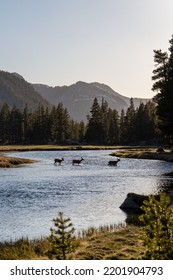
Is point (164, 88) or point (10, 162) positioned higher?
point (164, 88)

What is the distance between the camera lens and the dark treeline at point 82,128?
15250 centimetres

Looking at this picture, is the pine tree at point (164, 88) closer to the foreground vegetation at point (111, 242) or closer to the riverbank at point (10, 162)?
the riverbank at point (10, 162)

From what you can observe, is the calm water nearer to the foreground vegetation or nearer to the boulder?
the boulder

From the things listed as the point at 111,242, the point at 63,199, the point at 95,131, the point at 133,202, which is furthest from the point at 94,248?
the point at 95,131

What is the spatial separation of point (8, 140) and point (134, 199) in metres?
158

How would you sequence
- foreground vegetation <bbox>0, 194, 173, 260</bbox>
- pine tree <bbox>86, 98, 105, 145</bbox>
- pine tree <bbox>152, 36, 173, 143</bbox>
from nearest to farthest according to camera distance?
1. foreground vegetation <bbox>0, 194, 173, 260</bbox>
2. pine tree <bbox>152, 36, 173, 143</bbox>
3. pine tree <bbox>86, 98, 105, 145</bbox>

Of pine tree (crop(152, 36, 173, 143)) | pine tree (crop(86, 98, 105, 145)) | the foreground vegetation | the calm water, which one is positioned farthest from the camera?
pine tree (crop(86, 98, 105, 145))

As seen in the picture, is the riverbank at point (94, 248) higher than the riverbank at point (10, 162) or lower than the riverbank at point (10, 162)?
lower

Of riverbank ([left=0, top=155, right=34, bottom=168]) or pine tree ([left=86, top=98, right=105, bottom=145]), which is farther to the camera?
pine tree ([left=86, top=98, right=105, bottom=145])

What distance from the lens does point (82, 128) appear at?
170000 mm

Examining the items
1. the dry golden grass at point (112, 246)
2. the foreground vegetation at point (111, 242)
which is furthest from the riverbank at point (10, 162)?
the dry golden grass at point (112, 246)

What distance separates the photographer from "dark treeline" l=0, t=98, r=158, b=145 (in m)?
152

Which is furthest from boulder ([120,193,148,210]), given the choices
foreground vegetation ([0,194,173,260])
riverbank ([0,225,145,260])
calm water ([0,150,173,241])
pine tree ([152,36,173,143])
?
pine tree ([152,36,173,143])

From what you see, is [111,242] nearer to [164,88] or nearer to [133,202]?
[133,202]
